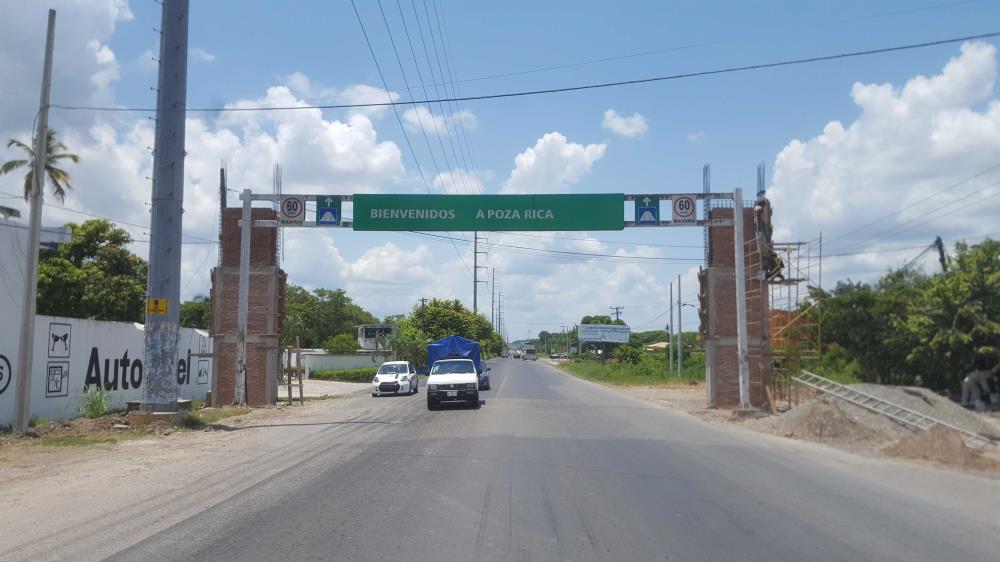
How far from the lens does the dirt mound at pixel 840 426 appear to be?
52.9 ft

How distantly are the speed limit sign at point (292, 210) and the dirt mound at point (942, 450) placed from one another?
19.1 metres

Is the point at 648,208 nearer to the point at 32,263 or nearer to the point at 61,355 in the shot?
the point at 32,263

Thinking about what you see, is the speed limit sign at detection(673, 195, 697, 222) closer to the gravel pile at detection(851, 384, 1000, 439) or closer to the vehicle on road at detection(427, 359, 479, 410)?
the gravel pile at detection(851, 384, 1000, 439)

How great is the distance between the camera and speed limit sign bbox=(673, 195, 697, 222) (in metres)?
25.0

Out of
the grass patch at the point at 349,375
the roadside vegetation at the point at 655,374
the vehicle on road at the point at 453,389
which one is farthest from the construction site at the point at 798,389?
the grass patch at the point at 349,375

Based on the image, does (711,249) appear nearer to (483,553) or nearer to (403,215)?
(403,215)

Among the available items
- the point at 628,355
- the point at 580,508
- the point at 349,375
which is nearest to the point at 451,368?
the point at 580,508

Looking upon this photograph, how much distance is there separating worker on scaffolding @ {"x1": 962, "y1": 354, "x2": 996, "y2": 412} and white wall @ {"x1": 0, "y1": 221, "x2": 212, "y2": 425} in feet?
85.3

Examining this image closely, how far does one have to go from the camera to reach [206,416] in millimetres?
22703

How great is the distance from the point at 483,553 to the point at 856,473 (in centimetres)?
793

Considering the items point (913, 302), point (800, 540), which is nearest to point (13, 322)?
point (800, 540)

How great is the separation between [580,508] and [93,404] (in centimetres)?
1823

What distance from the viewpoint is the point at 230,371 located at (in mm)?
28953

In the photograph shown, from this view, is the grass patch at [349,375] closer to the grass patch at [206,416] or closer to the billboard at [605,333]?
the grass patch at [206,416]
